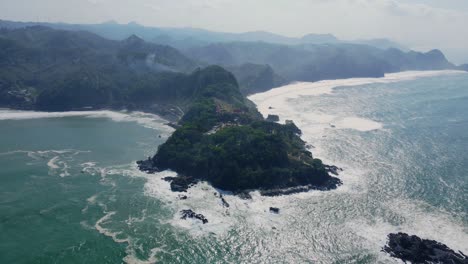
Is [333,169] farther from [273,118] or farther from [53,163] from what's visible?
Answer: [53,163]

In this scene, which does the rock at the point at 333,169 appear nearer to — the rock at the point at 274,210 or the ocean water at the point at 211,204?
the ocean water at the point at 211,204

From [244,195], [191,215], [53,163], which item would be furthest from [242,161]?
[53,163]

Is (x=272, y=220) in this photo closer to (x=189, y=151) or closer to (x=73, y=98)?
(x=189, y=151)

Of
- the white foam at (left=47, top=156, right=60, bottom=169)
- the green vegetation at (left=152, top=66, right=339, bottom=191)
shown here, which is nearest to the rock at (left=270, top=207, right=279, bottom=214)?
the green vegetation at (left=152, top=66, right=339, bottom=191)

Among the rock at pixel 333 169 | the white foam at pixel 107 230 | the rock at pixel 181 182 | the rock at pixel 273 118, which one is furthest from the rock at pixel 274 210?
the rock at pixel 273 118

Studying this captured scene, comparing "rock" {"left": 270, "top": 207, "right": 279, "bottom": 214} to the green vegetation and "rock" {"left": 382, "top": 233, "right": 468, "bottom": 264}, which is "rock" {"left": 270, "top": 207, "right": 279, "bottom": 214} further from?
"rock" {"left": 382, "top": 233, "right": 468, "bottom": 264}

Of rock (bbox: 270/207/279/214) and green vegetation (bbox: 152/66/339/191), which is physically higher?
green vegetation (bbox: 152/66/339/191)

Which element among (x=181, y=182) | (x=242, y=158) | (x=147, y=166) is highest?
(x=242, y=158)
